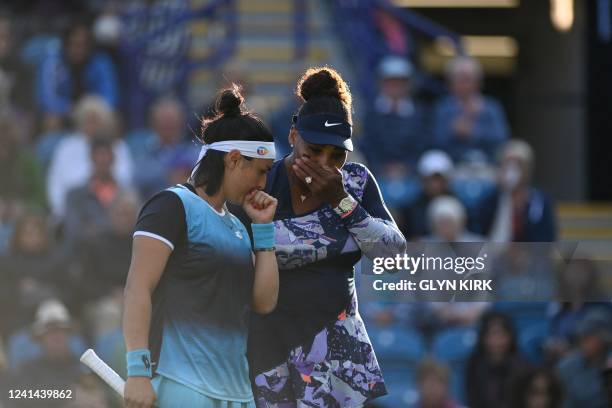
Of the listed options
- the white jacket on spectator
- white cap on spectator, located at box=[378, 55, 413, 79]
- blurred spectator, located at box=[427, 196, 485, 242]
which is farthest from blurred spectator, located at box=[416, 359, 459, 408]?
white cap on spectator, located at box=[378, 55, 413, 79]

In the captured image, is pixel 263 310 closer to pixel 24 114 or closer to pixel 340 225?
pixel 340 225

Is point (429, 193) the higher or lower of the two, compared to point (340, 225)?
lower

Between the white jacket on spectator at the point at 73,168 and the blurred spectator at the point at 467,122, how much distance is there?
2011 mm

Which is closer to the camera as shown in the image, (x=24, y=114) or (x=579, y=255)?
(x=579, y=255)

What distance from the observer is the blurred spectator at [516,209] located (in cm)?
912

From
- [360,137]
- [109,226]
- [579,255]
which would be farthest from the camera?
[360,137]

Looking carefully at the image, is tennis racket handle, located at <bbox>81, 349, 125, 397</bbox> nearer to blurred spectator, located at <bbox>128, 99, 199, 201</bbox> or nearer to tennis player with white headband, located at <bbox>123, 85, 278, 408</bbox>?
tennis player with white headband, located at <bbox>123, 85, 278, 408</bbox>

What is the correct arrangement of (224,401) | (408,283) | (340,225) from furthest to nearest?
(408,283)
(340,225)
(224,401)

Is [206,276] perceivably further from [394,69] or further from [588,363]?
[394,69]

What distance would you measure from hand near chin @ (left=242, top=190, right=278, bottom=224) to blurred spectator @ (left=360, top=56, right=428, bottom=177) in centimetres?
475

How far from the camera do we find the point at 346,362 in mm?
5227

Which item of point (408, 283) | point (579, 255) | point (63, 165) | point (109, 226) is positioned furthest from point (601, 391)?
point (63, 165)

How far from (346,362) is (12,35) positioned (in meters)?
6.27

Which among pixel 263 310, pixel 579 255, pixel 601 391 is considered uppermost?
pixel 263 310
